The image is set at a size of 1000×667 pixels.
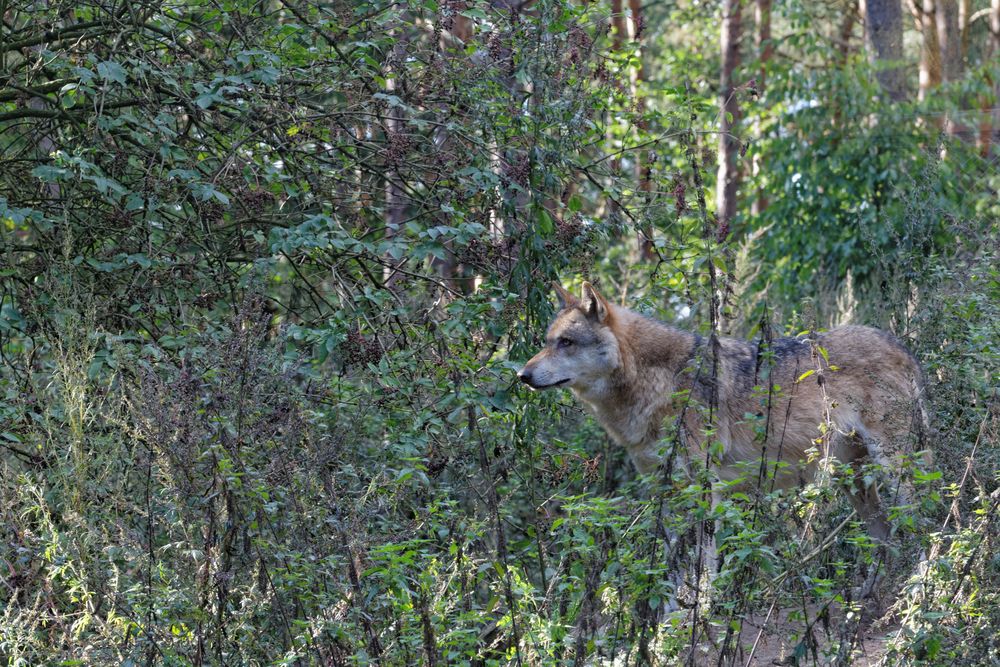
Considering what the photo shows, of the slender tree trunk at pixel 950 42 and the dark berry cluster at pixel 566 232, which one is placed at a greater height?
the slender tree trunk at pixel 950 42

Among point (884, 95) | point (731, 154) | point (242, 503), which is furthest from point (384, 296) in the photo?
point (731, 154)

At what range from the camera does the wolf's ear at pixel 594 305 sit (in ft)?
26.8

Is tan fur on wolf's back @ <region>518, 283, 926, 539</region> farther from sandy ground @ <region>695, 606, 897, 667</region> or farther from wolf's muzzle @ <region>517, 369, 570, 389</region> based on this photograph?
sandy ground @ <region>695, 606, 897, 667</region>

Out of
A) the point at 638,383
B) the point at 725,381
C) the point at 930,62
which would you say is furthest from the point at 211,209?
the point at 930,62

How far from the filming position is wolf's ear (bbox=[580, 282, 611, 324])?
8164mm

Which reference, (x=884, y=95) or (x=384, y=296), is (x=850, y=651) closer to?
(x=384, y=296)

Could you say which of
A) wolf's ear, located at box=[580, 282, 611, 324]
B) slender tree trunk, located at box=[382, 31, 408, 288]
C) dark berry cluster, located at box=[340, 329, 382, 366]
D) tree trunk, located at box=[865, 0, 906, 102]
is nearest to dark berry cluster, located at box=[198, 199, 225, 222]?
slender tree trunk, located at box=[382, 31, 408, 288]

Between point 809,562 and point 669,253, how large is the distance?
376 centimetres

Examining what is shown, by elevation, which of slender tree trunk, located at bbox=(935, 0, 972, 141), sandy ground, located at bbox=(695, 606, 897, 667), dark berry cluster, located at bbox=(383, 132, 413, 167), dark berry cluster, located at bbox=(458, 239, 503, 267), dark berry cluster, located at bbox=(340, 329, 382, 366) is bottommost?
sandy ground, located at bbox=(695, 606, 897, 667)

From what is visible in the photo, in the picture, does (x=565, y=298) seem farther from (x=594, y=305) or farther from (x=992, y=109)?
(x=992, y=109)

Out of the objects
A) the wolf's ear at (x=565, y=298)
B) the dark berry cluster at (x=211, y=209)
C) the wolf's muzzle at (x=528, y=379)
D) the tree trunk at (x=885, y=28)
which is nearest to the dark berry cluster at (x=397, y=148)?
the dark berry cluster at (x=211, y=209)

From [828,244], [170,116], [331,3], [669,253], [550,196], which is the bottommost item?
[828,244]

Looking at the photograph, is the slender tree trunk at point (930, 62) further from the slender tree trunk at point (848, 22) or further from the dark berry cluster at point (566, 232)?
the dark berry cluster at point (566, 232)

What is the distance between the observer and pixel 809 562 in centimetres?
459
